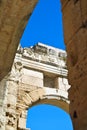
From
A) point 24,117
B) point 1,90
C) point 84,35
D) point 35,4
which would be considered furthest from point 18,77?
point 84,35

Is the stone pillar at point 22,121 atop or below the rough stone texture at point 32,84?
below

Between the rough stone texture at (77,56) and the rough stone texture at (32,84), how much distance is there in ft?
20.2

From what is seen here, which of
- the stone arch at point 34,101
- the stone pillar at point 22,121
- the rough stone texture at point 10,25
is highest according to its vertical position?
→ the rough stone texture at point 10,25

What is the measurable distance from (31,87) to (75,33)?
294 inches

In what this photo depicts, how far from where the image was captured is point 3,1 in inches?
212

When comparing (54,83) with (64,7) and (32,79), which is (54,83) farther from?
(64,7)

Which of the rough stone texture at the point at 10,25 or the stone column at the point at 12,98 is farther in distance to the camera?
the stone column at the point at 12,98

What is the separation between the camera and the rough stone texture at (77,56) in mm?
2406

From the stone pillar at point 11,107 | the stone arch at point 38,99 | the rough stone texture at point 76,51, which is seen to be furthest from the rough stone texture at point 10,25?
the stone arch at point 38,99

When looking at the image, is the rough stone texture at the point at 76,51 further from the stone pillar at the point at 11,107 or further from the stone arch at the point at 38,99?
the stone arch at the point at 38,99

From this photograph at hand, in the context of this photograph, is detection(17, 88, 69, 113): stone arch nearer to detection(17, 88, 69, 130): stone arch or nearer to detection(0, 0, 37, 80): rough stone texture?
detection(17, 88, 69, 130): stone arch

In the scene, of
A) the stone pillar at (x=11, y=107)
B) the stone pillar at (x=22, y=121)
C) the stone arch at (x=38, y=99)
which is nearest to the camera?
the stone pillar at (x=11, y=107)

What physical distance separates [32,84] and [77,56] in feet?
25.1

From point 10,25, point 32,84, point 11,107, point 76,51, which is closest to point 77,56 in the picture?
point 76,51
